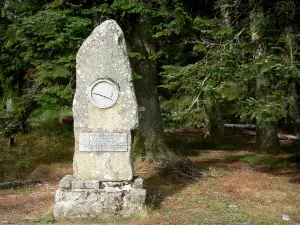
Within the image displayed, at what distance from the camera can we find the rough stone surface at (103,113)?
7.38 m

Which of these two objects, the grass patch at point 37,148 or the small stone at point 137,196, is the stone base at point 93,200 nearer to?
the small stone at point 137,196

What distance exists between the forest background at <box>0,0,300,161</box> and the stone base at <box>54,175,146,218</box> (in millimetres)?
2391

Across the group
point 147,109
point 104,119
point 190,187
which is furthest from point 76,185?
point 147,109

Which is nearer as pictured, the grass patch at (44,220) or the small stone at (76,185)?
the grass patch at (44,220)

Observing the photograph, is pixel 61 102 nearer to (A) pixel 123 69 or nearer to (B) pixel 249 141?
(A) pixel 123 69

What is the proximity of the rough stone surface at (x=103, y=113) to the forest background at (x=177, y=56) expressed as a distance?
1.66m

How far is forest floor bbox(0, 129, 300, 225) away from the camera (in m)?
7.09

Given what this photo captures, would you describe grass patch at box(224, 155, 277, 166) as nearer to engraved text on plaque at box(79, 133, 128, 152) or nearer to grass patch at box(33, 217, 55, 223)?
engraved text on plaque at box(79, 133, 128, 152)

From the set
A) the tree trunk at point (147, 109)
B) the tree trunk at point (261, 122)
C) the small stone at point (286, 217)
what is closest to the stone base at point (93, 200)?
the small stone at point (286, 217)

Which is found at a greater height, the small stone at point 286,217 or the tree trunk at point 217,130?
the tree trunk at point 217,130

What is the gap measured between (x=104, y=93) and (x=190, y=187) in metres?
3.58

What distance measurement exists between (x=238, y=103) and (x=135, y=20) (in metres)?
5.49

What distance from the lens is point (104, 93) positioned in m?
7.39

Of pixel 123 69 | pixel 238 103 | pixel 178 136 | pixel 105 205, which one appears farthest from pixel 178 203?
pixel 178 136
